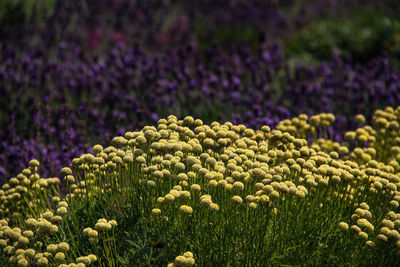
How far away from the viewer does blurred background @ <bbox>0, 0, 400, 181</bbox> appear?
5.21m

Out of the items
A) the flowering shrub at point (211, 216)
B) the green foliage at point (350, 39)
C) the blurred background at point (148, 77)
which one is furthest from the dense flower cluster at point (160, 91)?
the green foliage at point (350, 39)

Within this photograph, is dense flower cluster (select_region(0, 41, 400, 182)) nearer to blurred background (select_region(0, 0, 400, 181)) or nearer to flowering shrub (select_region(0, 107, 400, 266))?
blurred background (select_region(0, 0, 400, 181))

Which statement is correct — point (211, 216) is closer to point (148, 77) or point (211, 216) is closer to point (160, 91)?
point (160, 91)

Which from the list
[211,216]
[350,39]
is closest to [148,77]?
[211,216]

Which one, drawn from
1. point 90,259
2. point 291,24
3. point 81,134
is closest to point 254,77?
point 81,134

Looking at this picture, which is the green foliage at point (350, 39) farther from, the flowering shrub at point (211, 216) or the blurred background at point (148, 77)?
the flowering shrub at point (211, 216)

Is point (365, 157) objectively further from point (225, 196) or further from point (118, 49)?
point (118, 49)

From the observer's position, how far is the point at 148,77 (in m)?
6.32

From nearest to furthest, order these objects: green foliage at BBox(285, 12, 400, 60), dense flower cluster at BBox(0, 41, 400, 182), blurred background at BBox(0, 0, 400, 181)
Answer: blurred background at BBox(0, 0, 400, 181)
dense flower cluster at BBox(0, 41, 400, 182)
green foliage at BBox(285, 12, 400, 60)

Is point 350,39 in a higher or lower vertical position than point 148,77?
higher

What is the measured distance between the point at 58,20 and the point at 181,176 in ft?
22.4

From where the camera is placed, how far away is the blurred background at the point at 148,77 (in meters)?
5.21

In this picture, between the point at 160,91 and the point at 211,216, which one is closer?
the point at 211,216

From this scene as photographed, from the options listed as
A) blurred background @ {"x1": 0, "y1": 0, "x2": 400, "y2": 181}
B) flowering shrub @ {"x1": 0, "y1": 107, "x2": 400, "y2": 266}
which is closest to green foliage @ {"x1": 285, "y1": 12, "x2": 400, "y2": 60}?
blurred background @ {"x1": 0, "y1": 0, "x2": 400, "y2": 181}
